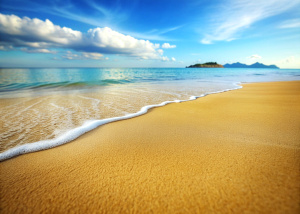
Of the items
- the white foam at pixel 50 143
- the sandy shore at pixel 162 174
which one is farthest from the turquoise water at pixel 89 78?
the sandy shore at pixel 162 174

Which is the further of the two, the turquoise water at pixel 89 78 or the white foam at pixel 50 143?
the turquoise water at pixel 89 78

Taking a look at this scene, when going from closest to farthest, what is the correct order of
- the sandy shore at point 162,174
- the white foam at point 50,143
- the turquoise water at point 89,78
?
1. the sandy shore at point 162,174
2. the white foam at point 50,143
3. the turquoise water at point 89,78

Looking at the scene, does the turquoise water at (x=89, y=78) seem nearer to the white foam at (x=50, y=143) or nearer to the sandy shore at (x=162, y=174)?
the white foam at (x=50, y=143)

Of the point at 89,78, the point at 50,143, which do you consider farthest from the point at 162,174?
the point at 89,78

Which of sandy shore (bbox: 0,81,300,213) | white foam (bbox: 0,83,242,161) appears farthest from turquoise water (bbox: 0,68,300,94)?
sandy shore (bbox: 0,81,300,213)

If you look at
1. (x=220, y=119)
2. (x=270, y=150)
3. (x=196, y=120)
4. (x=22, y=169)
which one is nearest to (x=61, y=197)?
(x=22, y=169)

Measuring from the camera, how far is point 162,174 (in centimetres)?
163

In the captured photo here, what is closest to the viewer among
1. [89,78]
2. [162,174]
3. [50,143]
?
[162,174]

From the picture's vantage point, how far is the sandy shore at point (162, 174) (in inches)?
49.2

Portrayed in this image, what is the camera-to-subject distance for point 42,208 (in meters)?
1.25

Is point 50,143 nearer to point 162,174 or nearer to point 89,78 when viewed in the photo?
point 162,174

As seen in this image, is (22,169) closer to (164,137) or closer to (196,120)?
(164,137)

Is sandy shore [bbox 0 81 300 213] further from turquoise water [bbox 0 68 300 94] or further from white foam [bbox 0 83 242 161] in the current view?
turquoise water [bbox 0 68 300 94]

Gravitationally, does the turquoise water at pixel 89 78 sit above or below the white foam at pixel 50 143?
above
